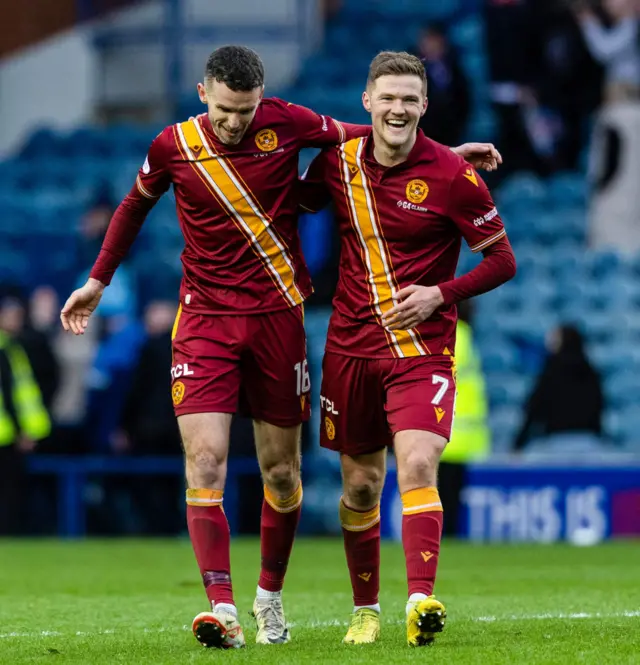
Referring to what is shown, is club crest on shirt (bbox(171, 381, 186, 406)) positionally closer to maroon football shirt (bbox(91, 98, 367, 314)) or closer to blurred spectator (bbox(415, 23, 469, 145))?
maroon football shirt (bbox(91, 98, 367, 314))

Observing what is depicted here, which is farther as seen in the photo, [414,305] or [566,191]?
[566,191]

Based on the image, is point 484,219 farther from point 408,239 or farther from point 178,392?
point 178,392

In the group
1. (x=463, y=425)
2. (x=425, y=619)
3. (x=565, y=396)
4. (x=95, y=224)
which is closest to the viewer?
(x=425, y=619)

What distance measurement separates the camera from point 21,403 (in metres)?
14.0

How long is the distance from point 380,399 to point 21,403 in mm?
8176

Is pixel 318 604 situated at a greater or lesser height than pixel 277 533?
lesser

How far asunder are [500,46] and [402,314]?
36.1 ft

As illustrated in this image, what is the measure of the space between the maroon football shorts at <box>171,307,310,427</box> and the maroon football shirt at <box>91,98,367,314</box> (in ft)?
0.22

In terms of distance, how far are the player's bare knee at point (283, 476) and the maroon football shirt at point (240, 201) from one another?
0.60 meters

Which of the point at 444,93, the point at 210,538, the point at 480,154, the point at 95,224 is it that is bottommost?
the point at 210,538

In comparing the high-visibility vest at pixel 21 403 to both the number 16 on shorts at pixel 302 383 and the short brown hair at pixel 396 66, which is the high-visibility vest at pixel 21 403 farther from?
the short brown hair at pixel 396 66

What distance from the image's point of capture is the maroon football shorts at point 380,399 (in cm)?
604

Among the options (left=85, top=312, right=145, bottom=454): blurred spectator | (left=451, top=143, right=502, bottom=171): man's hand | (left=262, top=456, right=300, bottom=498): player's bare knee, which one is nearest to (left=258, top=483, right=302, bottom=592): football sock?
(left=262, top=456, right=300, bottom=498): player's bare knee

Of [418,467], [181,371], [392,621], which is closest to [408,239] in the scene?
[418,467]
